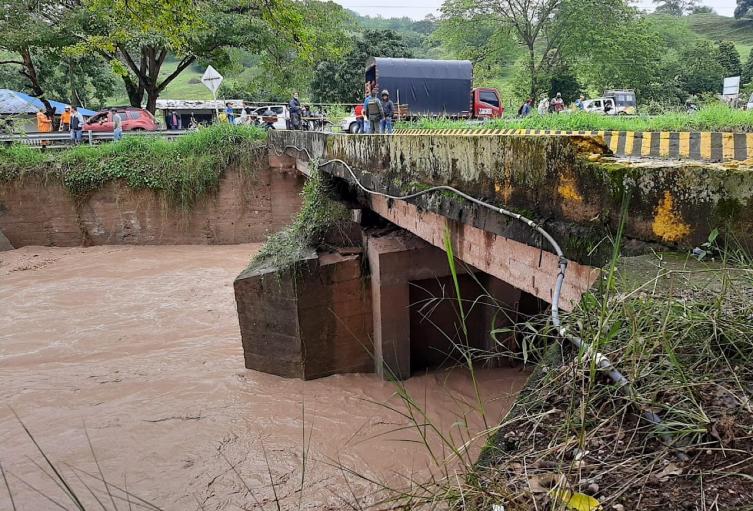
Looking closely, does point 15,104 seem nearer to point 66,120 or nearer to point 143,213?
point 66,120

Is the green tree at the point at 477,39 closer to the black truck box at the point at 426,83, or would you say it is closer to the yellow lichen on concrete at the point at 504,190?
the black truck box at the point at 426,83

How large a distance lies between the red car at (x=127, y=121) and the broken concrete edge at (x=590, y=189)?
1830 cm

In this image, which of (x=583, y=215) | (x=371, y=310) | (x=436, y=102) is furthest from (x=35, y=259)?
(x=583, y=215)

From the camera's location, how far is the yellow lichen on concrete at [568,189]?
8.75ft

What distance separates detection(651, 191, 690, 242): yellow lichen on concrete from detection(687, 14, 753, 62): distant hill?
68.9 metres

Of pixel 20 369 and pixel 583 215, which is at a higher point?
pixel 583 215

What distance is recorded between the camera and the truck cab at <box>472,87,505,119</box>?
19.7 metres

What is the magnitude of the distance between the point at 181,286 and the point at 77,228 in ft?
18.2

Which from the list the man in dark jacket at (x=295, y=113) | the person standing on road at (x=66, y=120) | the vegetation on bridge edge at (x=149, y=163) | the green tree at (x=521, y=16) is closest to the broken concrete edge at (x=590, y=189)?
the vegetation on bridge edge at (x=149, y=163)

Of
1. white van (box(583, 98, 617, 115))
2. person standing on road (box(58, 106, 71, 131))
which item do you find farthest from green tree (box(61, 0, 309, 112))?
white van (box(583, 98, 617, 115))

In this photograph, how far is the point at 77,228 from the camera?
15250 mm

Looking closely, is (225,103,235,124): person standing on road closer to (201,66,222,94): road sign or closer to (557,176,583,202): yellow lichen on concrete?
(201,66,222,94): road sign

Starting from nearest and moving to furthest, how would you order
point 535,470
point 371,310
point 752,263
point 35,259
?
point 535,470 < point 752,263 < point 371,310 < point 35,259

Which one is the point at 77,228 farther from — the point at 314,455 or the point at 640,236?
the point at 640,236
